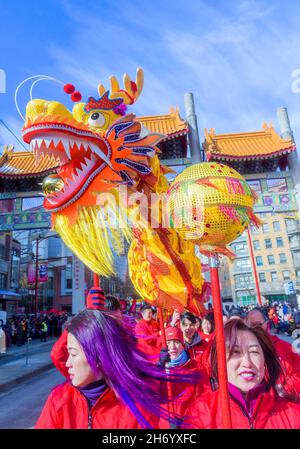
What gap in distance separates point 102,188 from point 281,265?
3039 cm

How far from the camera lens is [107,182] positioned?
7.68 feet

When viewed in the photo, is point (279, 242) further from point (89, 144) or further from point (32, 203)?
point (89, 144)

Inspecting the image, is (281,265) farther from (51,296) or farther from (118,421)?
(118,421)

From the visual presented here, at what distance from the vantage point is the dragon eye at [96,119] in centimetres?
236

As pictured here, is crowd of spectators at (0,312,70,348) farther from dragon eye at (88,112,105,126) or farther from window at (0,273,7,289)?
dragon eye at (88,112,105,126)

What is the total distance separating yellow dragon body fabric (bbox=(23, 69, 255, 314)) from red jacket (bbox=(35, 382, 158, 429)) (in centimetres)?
77

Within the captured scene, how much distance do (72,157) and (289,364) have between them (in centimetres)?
188

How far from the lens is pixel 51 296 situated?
102 feet

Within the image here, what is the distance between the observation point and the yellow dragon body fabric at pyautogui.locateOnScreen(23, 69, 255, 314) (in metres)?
2.04

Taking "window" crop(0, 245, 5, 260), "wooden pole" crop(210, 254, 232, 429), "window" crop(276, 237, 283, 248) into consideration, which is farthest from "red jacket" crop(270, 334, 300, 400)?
"window" crop(276, 237, 283, 248)

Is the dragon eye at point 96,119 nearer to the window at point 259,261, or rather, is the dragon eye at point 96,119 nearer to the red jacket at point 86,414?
the red jacket at point 86,414

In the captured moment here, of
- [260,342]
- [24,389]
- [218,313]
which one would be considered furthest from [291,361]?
[24,389]
